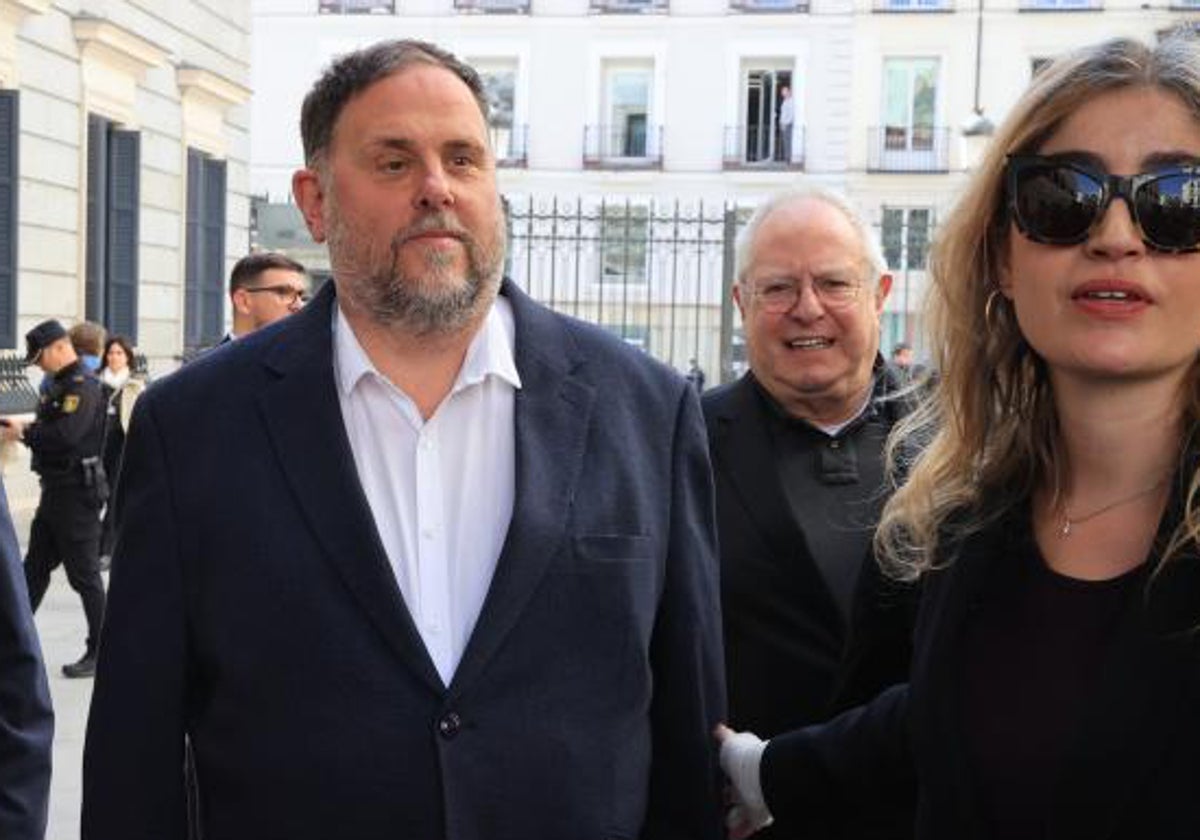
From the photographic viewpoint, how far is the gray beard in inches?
102

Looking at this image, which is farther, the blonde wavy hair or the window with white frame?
the window with white frame

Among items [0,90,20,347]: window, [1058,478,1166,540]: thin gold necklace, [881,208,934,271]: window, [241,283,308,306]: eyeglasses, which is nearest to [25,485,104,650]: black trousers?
[241,283,308,306]: eyeglasses

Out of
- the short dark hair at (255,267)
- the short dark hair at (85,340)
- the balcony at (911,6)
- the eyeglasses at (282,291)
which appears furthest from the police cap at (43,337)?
the balcony at (911,6)

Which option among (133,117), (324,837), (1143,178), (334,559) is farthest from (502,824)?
(133,117)

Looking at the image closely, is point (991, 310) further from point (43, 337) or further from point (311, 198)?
point (43, 337)

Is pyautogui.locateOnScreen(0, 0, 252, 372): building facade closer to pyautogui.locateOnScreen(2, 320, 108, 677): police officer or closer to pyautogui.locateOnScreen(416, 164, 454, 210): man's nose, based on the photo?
pyautogui.locateOnScreen(2, 320, 108, 677): police officer

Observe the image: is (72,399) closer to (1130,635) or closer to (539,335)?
(539,335)

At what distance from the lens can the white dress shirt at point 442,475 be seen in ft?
8.27

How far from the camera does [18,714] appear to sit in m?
2.96

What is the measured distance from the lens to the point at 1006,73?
32562mm

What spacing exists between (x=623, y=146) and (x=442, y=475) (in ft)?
103

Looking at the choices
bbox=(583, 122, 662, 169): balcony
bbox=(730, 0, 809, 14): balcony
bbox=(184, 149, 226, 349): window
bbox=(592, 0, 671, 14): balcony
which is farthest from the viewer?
bbox=(592, 0, 671, 14): balcony

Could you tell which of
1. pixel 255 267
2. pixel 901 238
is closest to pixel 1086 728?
pixel 255 267

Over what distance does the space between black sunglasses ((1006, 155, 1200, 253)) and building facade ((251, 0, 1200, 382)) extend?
2930cm
